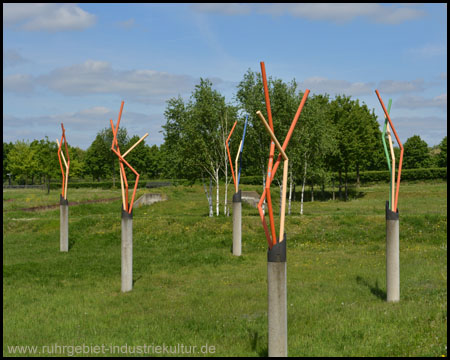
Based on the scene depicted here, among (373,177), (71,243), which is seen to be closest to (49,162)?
(71,243)

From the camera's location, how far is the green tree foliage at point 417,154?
76.8m

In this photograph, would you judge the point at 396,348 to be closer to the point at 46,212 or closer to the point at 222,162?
the point at 222,162

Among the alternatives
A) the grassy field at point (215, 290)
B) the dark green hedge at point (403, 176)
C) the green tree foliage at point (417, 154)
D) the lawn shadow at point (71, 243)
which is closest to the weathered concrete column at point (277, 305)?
the grassy field at point (215, 290)

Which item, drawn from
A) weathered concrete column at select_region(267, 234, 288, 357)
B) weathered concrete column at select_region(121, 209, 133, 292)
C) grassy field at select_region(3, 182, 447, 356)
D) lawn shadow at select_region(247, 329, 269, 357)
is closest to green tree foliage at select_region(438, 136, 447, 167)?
grassy field at select_region(3, 182, 447, 356)

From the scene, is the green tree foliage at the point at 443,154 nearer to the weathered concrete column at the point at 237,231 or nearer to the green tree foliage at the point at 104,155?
the green tree foliage at the point at 104,155

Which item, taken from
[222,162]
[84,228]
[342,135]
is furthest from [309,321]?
[342,135]

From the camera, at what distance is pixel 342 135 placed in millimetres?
48344

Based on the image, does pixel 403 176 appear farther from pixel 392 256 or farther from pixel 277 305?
pixel 277 305

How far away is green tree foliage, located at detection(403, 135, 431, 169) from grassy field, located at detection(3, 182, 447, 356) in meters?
54.6

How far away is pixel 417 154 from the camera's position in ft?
253

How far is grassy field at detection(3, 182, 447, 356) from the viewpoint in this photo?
31.0ft

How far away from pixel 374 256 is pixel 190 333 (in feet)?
38.2

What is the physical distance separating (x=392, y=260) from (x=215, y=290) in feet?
16.3

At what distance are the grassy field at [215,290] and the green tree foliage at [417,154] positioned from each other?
54.6 m
